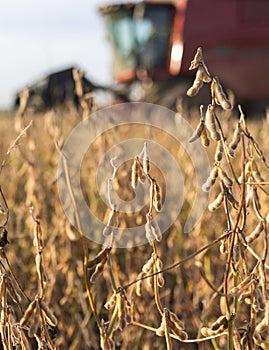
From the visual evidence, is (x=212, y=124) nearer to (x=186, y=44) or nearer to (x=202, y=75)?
(x=202, y=75)

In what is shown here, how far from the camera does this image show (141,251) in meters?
1.95

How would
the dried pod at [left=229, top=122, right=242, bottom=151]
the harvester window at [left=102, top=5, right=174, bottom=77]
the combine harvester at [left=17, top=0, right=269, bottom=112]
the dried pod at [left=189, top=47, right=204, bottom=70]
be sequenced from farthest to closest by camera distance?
1. the harvester window at [left=102, top=5, right=174, bottom=77]
2. the combine harvester at [left=17, top=0, right=269, bottom=112]
3. the dried pod at [left=229, top=122, right=242, bottom=151]
4. the dried pod at [left=189, top=47, right=204, bottom=70]

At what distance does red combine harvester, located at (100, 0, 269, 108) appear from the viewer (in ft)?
31.2

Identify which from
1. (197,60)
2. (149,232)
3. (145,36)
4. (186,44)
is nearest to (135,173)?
(149,232)

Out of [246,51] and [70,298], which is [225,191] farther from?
[246,51]

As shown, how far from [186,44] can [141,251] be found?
7931 millimetres

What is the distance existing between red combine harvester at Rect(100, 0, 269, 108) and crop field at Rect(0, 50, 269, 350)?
657cm

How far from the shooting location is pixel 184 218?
8.73 ft

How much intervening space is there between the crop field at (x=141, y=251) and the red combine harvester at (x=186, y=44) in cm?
657

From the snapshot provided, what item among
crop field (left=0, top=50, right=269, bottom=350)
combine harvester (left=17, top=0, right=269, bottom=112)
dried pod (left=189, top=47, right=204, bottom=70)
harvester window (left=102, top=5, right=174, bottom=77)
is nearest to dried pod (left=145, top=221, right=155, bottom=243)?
crop field (left=0, top=50, right=269, bottom=350)

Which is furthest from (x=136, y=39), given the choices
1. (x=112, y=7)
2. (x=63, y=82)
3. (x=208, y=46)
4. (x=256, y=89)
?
(x=63, y=82)

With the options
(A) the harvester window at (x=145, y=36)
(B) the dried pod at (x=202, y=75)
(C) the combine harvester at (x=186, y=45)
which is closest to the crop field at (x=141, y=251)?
(B) the dried pod at (x=202, y=75)

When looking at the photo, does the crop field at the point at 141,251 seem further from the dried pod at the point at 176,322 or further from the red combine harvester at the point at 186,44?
the red combine harvester at the point at 186,44

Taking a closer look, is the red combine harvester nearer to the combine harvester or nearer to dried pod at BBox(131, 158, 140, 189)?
the combine harvester
